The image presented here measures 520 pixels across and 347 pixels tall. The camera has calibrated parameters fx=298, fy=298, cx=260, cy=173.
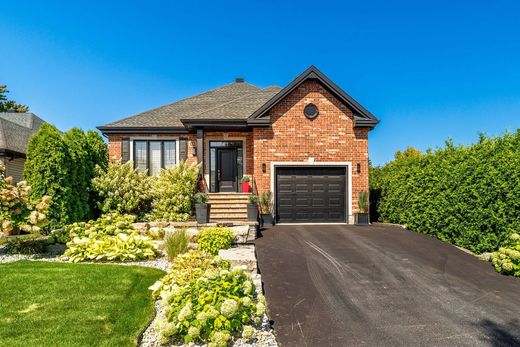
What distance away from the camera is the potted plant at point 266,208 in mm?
11781

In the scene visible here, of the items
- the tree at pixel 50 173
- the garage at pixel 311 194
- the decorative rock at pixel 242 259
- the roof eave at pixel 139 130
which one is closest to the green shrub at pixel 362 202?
the garage at pixel 311 194

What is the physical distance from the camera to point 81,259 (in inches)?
279

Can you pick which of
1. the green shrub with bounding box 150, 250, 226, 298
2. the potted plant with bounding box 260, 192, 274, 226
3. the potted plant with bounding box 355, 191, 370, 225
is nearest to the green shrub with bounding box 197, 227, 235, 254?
the green shrub with bounding box 150, 250, 226, 298

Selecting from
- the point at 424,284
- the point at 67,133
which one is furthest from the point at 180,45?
the point at 424,284

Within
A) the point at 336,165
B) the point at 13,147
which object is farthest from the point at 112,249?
the point at 13,147

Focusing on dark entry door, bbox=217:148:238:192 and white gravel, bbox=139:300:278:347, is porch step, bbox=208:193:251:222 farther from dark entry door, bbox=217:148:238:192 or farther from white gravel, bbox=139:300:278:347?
white gravel, bbox=139:300:278:347

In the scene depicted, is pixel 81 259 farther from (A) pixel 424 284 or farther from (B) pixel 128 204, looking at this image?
(A) pixel 424 284

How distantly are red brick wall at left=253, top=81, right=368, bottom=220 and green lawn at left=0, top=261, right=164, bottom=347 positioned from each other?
734 cm

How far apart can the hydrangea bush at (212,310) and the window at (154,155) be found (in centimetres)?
1017

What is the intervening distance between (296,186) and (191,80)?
1256 cm

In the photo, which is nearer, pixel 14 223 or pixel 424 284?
pixel 424 284

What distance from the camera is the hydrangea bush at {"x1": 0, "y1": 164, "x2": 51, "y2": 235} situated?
7.04 meters

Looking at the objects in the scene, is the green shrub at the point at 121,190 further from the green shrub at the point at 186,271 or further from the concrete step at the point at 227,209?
the green shrub at the point at 186,271

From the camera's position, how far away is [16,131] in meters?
19.7
